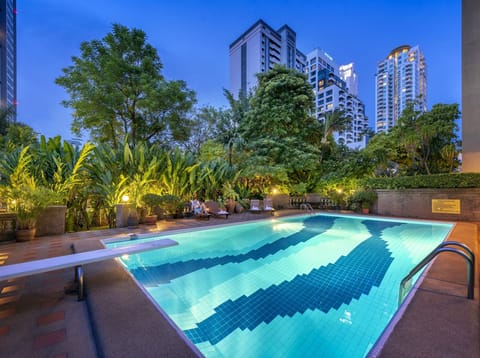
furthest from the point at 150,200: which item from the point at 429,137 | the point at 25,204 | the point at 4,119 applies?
the point at 4,119

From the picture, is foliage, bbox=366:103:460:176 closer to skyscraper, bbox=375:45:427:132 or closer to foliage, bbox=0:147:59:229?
foliage, bbox=0:147:59:229

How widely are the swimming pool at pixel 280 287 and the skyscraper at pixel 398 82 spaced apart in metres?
100

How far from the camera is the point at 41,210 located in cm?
569

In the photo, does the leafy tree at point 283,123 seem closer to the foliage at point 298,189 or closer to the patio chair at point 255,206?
the foliage at point 298,189

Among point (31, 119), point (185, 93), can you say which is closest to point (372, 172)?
point (185, 93)

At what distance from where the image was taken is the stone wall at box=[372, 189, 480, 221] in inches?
360

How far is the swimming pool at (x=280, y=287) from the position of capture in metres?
2.56

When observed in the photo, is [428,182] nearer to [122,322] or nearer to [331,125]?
[331,125]

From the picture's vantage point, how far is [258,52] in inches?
2354

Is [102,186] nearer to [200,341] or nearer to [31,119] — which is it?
[200,341]

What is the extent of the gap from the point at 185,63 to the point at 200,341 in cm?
13239

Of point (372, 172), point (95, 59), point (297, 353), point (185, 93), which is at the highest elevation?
point (95, 59)

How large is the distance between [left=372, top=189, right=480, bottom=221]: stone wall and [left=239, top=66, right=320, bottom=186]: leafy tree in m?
4.54

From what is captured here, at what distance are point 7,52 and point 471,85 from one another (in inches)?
2991
